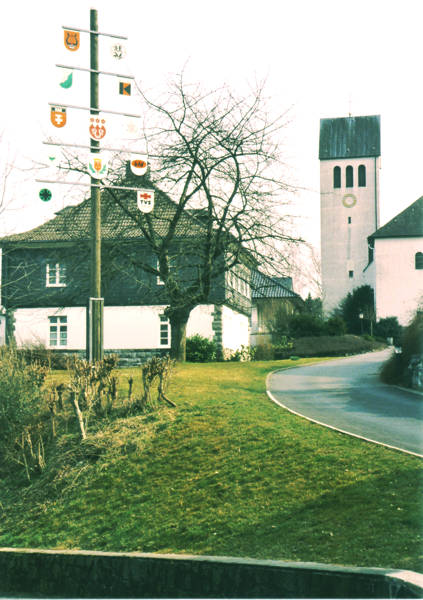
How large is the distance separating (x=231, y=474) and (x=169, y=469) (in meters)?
A: 1.13

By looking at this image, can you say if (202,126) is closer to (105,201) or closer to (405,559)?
(105,201)

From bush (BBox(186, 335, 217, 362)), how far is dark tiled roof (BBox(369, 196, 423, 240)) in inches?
1330

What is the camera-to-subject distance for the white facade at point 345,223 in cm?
8656

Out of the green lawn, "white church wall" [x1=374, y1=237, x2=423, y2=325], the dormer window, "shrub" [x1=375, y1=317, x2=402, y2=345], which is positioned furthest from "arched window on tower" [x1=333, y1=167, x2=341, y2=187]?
the green lawn

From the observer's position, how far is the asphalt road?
41.3 ft

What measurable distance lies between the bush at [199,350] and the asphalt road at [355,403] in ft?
30.8

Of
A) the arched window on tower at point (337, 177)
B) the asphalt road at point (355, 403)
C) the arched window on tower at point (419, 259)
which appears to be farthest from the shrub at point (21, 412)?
the arched window on tower at point (337, 177)

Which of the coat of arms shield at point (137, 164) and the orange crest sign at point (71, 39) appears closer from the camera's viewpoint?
the orange crest sign at point (71, 39)

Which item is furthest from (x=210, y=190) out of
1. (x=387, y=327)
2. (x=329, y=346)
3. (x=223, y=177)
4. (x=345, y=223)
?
(x=345, y=223)

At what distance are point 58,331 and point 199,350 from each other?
8638 millimetres

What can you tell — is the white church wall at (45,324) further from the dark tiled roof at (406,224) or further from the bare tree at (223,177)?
the dark tiled roof at (406,224)

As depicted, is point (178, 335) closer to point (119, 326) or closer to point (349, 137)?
point (119, 326)

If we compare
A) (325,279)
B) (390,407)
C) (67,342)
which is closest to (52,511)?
(390,407)

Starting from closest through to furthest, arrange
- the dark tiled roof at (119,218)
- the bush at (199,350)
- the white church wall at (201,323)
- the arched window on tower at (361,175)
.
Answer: the dark tiled roof at (119,218) < the bush at (199,350) < the white church wall at (201,323) < the arched window on tower at (361,175)
